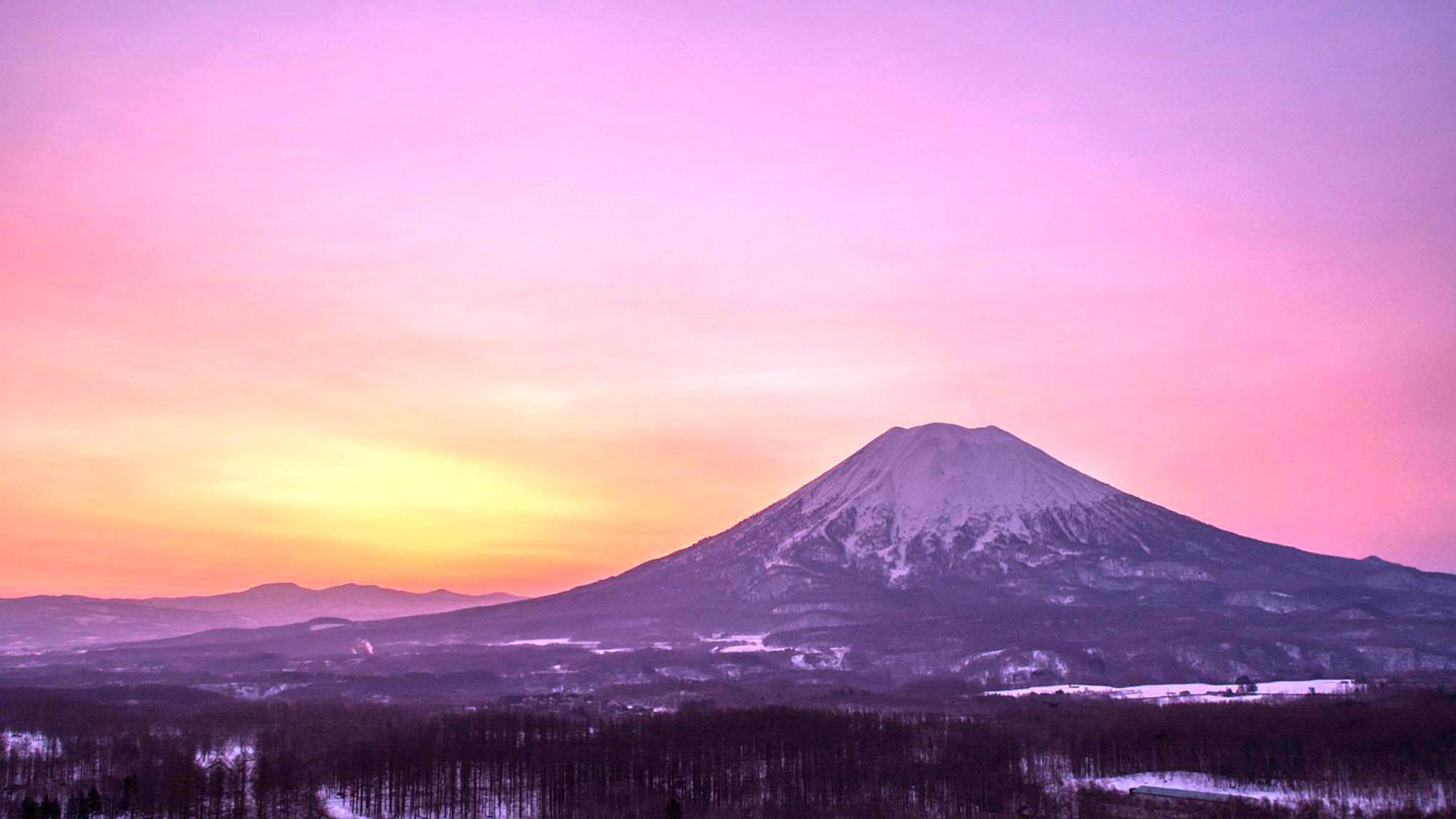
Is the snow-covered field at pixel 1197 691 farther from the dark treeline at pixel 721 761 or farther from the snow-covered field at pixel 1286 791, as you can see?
the snow-covered field at pixel 1286 791

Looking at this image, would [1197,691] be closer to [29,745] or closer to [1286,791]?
[1286,791]

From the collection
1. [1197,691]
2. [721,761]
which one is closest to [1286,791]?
[721,761]

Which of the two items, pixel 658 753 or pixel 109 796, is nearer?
pixel 109 796

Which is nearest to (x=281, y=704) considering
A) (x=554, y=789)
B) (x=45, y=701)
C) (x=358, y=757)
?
(x=45, y=701)

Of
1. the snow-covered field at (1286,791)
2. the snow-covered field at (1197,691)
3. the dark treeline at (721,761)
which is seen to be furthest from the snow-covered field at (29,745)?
the snow-covered field at (1197,691)

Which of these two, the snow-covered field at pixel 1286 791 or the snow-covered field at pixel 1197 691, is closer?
the snow-covered field at pixel 1286 791

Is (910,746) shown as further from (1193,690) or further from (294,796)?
(1193,690)

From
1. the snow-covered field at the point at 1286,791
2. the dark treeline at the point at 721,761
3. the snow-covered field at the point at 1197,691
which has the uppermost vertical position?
the snow-covered field at the point at 1197,691

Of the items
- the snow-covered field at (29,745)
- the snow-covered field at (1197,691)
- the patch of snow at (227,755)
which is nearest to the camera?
the patch of snow at (227,755)
